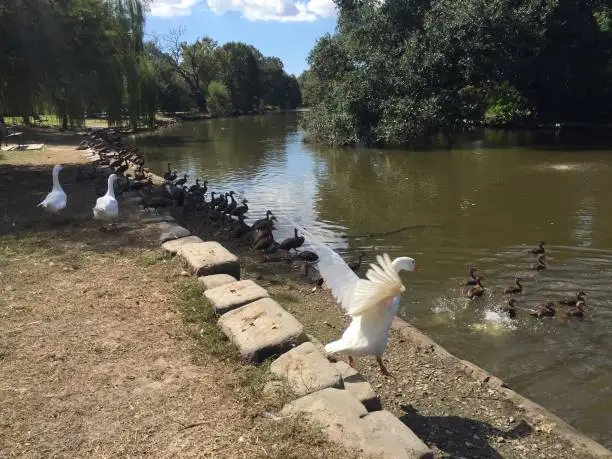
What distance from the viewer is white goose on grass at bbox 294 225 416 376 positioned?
415 cm

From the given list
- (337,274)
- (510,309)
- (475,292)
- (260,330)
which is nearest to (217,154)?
(475,292)

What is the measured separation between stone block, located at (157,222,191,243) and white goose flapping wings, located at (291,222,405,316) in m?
3.70

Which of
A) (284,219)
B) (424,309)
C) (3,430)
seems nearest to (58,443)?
(3,430)

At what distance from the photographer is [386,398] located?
15.7ft

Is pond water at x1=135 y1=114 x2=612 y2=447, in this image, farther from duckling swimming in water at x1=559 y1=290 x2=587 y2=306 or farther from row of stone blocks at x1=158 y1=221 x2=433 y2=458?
row of stone blocks at x1=158 y1=221 x2=433 y2=458

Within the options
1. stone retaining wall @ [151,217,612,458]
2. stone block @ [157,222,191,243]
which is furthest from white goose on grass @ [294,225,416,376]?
stone block @ [157,222,191,243]

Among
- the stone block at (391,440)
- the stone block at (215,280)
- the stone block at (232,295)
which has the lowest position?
the stone block at (391,440)

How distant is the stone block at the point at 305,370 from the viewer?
12.4 feet

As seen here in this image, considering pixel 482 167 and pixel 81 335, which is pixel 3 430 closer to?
pixel 81 335

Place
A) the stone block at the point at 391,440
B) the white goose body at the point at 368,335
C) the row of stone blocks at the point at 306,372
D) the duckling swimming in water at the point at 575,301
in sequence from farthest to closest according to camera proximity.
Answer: the duckling swimming in water at the point at 575,301 < the white goose body at the point at 368,335 < the row of stone blocks at the point at 306,372 < the stone block at the point at 391,440

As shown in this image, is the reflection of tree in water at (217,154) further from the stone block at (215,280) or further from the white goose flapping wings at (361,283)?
the white goose flapping wings at (361,283)

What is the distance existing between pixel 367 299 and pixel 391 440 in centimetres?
128

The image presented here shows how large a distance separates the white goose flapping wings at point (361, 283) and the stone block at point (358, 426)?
829 mm

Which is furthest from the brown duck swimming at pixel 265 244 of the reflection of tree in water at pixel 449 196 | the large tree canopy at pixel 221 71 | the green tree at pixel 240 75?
the green tree at pixel 240 75
